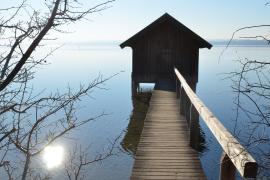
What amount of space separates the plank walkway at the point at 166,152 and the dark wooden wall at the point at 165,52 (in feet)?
37.1

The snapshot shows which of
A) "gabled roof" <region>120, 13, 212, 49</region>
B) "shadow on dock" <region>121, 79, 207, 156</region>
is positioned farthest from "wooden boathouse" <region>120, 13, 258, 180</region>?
"shadow on dock" <region>121, 79, 207, 156</region>

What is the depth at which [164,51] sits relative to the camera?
23781 mm

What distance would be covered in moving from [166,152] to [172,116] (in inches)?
176

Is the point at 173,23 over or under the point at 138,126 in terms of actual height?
over

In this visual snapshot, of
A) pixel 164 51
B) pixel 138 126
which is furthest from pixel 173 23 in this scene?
pixel 138 126

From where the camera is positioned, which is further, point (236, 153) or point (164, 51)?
point (164, 51)

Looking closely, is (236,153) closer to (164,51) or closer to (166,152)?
(166,152)

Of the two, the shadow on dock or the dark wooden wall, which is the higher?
the dark wooden wall

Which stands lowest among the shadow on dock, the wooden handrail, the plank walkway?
the shadow on dock

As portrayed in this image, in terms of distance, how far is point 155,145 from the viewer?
28.2 ft

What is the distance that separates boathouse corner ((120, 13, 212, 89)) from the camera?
23688mm

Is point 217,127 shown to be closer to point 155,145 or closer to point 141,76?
point 155,145

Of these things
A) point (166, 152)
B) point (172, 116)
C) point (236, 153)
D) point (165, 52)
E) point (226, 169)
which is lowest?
point (172, 116)

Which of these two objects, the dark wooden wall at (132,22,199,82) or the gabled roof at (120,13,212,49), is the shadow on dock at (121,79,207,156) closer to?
the dark wooden wall at (132,22,199,82)
